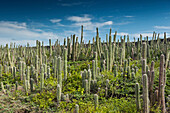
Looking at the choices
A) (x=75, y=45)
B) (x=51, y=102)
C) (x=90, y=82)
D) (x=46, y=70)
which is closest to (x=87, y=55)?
(x=75, y=45)

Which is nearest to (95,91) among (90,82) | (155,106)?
(90,82)

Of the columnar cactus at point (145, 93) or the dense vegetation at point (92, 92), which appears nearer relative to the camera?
the columnar cactus at point (145, 93)

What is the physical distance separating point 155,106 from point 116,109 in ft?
3.49

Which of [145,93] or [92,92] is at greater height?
[145,93]

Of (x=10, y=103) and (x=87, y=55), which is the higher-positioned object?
(x=87, y=55)

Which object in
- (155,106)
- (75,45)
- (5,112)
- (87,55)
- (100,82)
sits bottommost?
(5,112)

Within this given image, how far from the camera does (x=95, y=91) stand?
5508 millimetres

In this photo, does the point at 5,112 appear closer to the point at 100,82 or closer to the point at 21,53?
the point at 100,82

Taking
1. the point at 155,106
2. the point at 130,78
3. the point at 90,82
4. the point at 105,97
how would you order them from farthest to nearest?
the point at 130,78, the point at 90,82, the point at 105,97, the point at 155,106

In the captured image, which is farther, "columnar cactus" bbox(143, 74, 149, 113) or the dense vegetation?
the dense vegetation

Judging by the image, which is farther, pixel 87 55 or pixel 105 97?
pixel 87 55

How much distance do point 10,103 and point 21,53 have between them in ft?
20.6

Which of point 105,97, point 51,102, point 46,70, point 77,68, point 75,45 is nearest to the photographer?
point 51,102

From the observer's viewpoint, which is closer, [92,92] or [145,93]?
[145,93]
